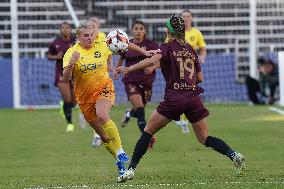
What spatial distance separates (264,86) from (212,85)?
1718mm

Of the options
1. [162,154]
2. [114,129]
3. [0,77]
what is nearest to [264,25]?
[0,77]

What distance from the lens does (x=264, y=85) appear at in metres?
29.4

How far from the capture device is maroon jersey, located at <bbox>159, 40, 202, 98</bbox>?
11.5 metres

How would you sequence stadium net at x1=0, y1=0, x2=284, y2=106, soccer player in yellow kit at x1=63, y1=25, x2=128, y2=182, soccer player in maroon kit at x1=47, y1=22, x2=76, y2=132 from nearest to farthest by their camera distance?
1. soccer player in yellow kit at x1=63, y1=25, x2=128, y2=182
2. soccer player in maroon kit at x1=47, y1=22, x2=76, y2=132
3. stadium net at x1=0, y1=0, x2=284, y2=106

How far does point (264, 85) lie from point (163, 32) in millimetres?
4657

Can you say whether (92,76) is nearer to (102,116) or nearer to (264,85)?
(102,116)

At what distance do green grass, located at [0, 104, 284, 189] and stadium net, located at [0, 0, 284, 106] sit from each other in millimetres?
6464

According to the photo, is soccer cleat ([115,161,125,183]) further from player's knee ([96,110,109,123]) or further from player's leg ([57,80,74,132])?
player's leg ([57,80,74,132])

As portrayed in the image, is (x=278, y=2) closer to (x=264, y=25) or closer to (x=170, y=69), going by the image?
(x=264, y=25)

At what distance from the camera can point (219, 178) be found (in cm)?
1128

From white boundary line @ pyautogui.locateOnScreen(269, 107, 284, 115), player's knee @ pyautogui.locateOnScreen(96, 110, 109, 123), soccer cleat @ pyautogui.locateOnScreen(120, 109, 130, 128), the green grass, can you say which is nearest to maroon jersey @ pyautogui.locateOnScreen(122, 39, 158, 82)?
the green grass

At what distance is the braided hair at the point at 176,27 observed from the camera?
11.5m

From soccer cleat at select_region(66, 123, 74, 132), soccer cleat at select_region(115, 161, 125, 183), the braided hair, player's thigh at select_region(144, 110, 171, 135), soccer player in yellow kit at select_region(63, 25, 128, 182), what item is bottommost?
soccer cleat at select_region(66, 123, 74, 132)

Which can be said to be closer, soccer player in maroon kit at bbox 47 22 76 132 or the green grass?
the green grass
